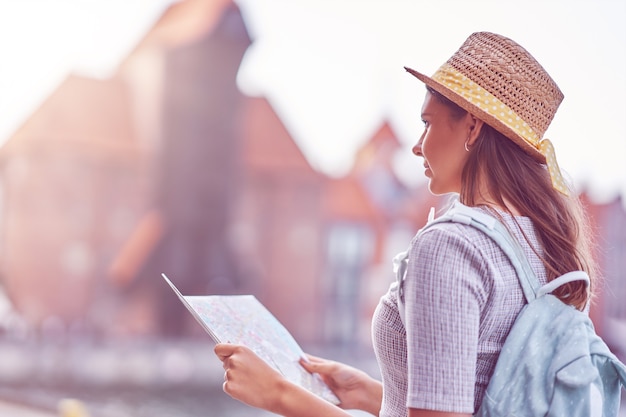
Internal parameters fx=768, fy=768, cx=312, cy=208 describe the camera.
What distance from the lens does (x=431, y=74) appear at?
27.8 inches

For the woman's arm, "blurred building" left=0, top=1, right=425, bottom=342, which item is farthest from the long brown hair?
"blurred building" left=0, top=1, right=425, bottom=342

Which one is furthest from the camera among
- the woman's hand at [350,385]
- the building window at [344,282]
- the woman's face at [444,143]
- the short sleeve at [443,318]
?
the building window at [344,282]

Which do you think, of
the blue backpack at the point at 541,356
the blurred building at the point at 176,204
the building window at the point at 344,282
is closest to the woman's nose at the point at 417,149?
the blue backpack at the point at 541,356

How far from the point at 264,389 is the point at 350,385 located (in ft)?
0.70

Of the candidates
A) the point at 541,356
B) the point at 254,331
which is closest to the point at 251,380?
the point at 254,331

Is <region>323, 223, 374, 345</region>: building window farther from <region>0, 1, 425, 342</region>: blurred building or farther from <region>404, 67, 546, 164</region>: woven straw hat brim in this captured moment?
<region>404, 67, 546, 164</region>: woven straw hat brim

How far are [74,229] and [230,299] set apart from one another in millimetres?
10675

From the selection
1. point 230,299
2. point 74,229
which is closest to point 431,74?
point 230,299

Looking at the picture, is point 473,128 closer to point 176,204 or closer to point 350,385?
point 350,385

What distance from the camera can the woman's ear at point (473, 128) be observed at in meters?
0.69

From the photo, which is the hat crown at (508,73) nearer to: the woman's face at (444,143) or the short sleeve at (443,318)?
the woman's face at (444,143)

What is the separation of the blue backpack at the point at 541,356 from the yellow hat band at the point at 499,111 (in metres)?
0.08

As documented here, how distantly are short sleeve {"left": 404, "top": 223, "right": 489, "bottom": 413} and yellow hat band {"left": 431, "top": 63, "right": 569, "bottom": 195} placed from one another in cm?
12

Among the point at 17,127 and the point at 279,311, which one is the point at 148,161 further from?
the point at 279,311
